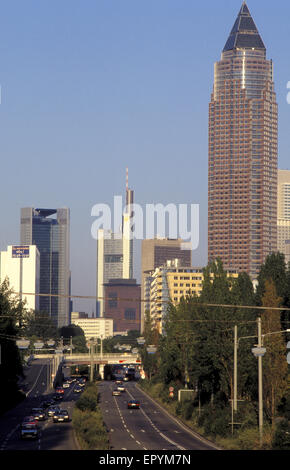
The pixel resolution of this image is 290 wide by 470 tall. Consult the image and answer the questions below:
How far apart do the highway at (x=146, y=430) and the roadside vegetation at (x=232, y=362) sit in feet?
6.84

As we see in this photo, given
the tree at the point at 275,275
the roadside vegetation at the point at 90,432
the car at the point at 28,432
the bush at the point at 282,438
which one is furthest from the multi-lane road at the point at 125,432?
the tree at the point at 275,275

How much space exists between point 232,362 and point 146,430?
10338 mm

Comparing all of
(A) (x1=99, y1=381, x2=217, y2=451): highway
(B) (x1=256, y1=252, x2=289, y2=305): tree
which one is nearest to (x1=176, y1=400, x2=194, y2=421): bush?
(A) (x1=99, y1=381, x2=217, y2=451): highway

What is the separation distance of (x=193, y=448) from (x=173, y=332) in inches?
2161

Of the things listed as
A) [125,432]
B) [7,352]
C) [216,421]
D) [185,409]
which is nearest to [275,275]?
[185,409]

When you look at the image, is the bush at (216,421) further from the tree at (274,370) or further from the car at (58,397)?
the car at (58,397)

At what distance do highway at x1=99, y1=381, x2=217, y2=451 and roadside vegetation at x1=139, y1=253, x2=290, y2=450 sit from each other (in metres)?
2.08

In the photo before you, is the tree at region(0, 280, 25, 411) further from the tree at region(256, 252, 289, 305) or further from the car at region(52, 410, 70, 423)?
the tree at region(256, 252, 289, 305)

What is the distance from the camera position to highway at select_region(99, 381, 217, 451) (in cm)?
7088

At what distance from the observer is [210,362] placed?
91438 millimetres

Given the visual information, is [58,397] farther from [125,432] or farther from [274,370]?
[274,370]

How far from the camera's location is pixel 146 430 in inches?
3472

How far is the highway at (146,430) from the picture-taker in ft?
233
